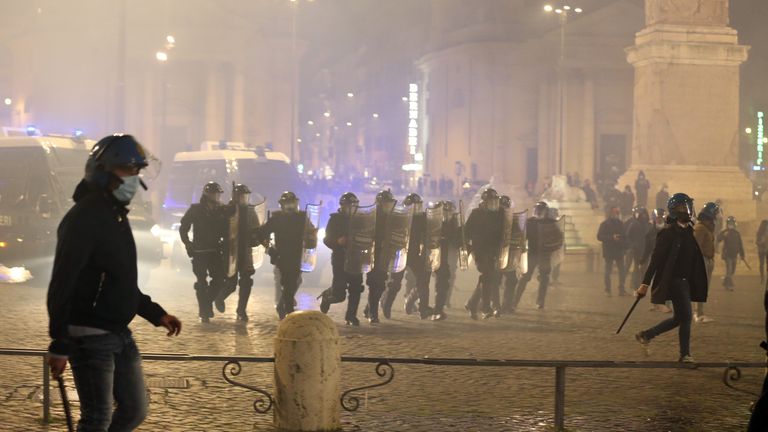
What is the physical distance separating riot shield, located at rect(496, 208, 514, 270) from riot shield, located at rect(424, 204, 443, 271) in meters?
0.88

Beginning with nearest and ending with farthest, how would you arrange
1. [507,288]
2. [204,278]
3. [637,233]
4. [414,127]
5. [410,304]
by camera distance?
[204,278]
[410,304]
[507,288]
[637,233]
[414,127]

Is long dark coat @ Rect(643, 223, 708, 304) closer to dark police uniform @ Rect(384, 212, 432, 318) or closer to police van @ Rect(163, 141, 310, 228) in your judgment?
dark police uniform @ Rect(384, 212, 432, 318)

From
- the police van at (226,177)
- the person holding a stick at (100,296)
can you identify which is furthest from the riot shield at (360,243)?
the person holding a stick at (100,296)

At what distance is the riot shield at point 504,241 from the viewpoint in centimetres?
1639

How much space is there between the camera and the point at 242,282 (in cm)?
1534

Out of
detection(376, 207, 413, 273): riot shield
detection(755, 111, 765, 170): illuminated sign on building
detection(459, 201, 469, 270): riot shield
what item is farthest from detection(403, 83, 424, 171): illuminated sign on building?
detection(376, 207, 413, 273): riot shield

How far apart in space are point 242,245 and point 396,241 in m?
1.99

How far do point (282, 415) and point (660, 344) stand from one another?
22.5 feet

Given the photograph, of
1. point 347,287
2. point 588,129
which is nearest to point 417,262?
point 347,287

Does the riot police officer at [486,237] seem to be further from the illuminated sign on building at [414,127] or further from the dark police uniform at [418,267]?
the illuminated sign on building at [414,127]

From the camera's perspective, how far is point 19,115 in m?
64.8

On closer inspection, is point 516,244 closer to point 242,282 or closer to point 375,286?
point 375,286

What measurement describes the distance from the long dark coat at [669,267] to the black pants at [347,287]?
15.0ft

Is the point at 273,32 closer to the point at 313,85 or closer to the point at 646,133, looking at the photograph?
the point at 646,133
